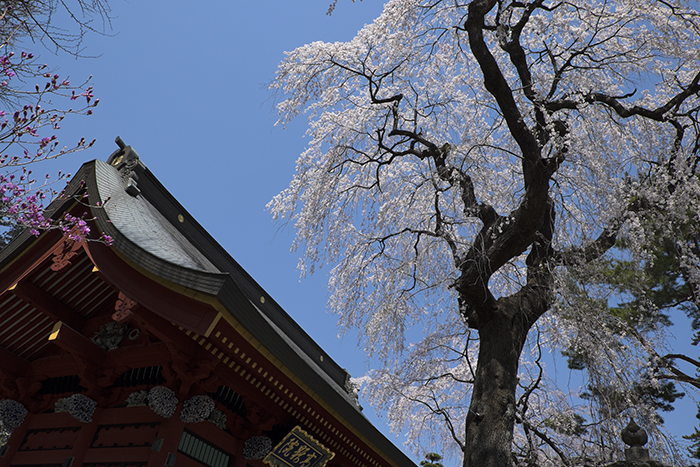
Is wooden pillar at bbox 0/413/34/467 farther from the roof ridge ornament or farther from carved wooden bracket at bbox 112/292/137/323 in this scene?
the roof ridge ornament

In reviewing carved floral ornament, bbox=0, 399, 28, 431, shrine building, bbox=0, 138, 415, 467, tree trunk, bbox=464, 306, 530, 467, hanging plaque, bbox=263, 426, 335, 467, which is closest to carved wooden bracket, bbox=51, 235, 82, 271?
shrine building, bbox=0, 138, 415, 467

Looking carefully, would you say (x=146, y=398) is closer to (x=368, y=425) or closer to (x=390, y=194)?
(x=368, y=425)

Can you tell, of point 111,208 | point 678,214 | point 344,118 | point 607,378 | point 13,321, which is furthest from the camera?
point 344,118

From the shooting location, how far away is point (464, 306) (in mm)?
6129

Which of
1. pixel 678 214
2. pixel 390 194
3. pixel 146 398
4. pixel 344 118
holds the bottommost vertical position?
pixel 146 398

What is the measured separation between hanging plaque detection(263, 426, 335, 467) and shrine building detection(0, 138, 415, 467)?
0.01 m

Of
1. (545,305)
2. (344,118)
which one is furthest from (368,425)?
(344,118)

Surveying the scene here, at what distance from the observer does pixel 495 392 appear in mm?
5062

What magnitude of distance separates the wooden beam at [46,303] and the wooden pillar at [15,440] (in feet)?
3.87

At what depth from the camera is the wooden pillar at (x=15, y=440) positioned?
473 cm

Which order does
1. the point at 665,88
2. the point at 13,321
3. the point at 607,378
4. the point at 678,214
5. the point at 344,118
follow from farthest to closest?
the point at 344,118 < the point at 665,88 < the point at 678,214 < the point at 607,378 < the point at 13,321

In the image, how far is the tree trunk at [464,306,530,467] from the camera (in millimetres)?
4758

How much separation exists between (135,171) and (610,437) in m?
6.02

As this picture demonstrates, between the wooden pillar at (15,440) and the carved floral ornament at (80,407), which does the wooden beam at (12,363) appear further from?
the carved floral ornament at (80,407)
